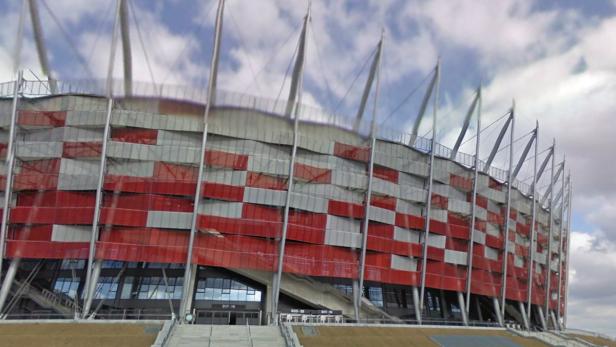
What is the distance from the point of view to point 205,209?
62125 mm

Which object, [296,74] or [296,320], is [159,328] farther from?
[296,74]

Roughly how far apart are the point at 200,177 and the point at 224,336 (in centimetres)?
1712

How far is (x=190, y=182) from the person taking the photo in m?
61.3

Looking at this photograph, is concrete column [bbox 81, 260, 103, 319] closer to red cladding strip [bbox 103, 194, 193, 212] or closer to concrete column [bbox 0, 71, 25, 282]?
red cladding strip [bbox 103, 194, 193, 212]

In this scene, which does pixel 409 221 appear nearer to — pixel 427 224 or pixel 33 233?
pixel 427 224

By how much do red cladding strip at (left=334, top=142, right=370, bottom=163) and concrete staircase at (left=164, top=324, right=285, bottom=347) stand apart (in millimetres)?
22372

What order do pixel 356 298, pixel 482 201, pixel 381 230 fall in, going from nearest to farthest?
pixel 356 298, pixel 381 230, pixel 482 201

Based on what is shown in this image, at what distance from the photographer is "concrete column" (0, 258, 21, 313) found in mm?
57719

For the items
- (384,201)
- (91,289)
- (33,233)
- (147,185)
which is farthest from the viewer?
(384,201)

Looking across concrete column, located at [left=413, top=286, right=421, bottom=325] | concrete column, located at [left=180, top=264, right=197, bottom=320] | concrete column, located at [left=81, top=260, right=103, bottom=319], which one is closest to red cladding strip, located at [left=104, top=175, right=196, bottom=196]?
concrete column, located at [left=81, top=260, right=103, bottom=319]

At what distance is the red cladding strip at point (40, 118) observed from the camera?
6256 centimetres

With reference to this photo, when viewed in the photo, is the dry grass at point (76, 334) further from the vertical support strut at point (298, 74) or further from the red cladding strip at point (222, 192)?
the vertical support strut at point (298, 74)

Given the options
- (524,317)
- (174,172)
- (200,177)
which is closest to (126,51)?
(174,172)

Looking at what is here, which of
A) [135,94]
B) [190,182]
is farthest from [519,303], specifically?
[135,94]
